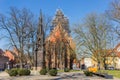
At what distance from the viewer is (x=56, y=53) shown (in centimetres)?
7738

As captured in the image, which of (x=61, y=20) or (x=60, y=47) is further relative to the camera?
(x=61, y=20)

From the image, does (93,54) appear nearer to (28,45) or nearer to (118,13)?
(28,45)

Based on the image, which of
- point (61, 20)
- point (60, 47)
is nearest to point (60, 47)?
point (60, 47)

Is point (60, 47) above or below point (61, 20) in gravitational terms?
below

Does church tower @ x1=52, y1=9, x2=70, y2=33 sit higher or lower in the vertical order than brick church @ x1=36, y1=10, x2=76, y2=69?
higher

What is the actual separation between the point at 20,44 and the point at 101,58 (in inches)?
930

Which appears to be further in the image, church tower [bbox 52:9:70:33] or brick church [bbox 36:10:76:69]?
church tower [bbox 52:9:70:33]

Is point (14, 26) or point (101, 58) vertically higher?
point (14, 26)

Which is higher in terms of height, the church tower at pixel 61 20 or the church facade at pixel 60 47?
the church tower at pixel 61 20

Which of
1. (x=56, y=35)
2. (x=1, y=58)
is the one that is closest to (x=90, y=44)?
(x=56, y=35)

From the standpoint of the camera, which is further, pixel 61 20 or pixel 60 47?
pixel 61 20

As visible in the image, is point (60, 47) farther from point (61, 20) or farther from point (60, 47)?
point (61, 20)

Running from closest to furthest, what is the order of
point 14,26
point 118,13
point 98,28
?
point 118,13 → point 14,26 → point 98,28

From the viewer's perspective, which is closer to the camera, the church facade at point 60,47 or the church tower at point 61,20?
the church facade at point 60,47
